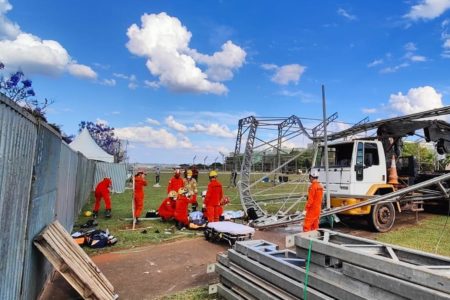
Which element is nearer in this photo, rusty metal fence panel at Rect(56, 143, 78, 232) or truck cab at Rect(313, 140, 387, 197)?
rusty metal fence panel at Rect(56, 143, 78, 232)

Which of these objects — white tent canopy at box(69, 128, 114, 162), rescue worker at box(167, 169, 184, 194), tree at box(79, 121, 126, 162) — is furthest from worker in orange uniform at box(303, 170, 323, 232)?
tree at box(79, 121, 126, 162)

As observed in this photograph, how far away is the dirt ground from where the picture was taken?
5629 millimetres

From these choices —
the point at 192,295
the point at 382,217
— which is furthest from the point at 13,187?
the point at 382,217

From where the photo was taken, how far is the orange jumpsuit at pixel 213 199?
32.8 ft

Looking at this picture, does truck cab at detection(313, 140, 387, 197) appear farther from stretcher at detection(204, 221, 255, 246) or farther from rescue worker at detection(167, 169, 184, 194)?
rescue worker at detection(167, 169, 184, 194)

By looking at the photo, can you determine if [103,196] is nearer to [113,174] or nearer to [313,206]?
[313,206]

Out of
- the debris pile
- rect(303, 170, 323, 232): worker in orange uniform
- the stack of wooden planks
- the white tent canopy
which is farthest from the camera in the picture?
the white tent canopy

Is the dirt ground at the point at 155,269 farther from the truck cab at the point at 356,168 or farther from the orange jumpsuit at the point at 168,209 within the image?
the truck cab at the point at 356,168

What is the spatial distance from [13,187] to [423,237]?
397 inches

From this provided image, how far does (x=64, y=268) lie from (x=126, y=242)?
14.1 ft

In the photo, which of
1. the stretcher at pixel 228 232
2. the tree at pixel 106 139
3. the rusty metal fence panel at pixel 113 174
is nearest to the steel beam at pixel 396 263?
the stretcher at pixel 228 232

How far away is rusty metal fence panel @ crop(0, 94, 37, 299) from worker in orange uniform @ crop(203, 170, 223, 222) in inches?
246

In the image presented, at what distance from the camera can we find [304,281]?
387 cm

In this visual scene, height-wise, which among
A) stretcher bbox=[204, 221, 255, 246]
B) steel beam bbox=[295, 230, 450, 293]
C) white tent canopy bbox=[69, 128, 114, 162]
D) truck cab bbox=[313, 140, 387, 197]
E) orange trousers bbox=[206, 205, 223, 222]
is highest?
white tent canopy bbox=[69, 128, 114, 162]
